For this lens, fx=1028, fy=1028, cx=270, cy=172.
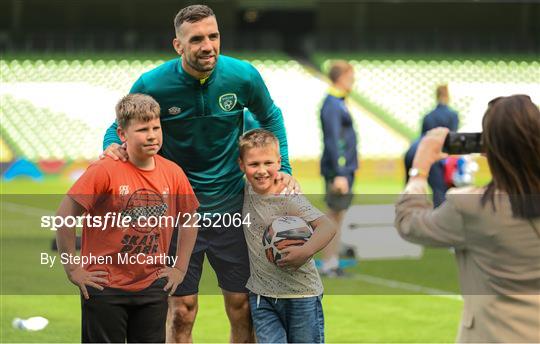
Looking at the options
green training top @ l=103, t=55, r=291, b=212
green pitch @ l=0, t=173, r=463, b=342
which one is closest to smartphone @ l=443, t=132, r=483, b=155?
green training top @ l=103, t=55, r=291, b=212

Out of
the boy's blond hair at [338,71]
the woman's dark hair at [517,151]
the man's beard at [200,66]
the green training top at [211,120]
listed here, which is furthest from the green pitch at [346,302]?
the woman's dark hair at [517,151]

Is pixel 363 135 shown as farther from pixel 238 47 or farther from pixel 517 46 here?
pixel 517 46

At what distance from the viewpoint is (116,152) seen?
4922 mm

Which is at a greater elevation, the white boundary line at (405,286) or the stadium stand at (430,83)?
the stadium stand at (430,83)

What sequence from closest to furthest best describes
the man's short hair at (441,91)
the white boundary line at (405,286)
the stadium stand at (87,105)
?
the white boundary line at (405,286) → the man's short hair at (441,91) → the stadium stand at (87,105)

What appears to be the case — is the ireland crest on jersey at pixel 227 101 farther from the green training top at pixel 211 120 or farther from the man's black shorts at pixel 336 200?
the man's black shorts at pixel 336 200

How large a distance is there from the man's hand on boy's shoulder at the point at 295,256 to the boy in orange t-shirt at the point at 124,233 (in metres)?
0.59

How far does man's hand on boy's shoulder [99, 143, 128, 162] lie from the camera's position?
16.0 ft

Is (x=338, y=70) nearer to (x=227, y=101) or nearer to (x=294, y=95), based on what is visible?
(x=227, y=101)

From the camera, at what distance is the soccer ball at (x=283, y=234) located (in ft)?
16.7

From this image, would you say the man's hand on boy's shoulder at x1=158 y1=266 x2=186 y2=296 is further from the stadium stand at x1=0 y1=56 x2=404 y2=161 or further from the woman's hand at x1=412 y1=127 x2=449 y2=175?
the stadium stand at x1=0 y1=56 x2=404 y2=161

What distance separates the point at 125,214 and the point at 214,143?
0.96 meters

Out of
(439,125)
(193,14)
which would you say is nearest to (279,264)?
(193,14)

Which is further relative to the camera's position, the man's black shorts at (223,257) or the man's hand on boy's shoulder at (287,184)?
the man's black shorts at (223,257)
